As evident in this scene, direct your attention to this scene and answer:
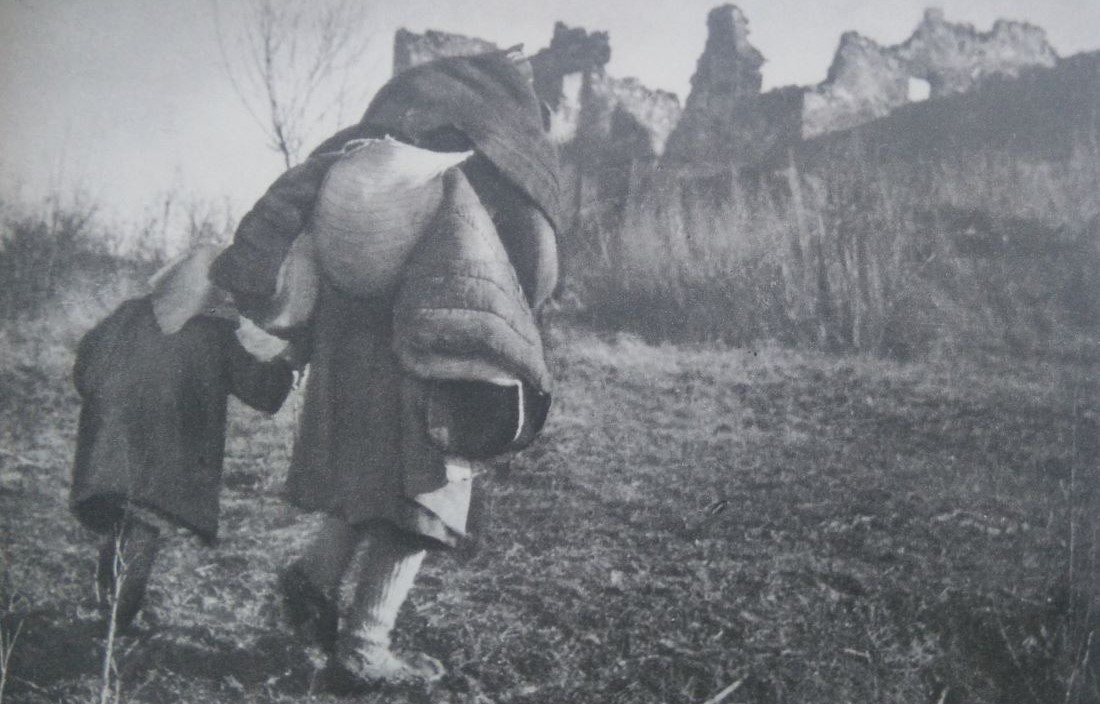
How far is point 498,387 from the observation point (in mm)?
1495

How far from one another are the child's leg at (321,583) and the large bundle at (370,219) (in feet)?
1.59

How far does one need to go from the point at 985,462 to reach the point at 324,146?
1.51 m

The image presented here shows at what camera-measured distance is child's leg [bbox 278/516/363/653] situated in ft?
5.21

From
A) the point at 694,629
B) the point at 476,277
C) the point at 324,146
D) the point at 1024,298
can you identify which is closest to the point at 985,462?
the point at 1024,298

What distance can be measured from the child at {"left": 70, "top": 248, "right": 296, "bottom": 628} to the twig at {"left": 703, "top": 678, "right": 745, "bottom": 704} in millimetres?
1047

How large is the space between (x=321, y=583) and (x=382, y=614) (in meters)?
0.14

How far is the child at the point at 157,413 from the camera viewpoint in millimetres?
1679

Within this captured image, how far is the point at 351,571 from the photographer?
172 cm

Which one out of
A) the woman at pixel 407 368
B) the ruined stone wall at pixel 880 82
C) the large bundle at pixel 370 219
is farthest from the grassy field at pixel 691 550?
the ruined stone wall at pixel 880 82

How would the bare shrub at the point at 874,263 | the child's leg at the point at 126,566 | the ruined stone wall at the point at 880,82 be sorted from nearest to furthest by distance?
the child's leg at the point at 126,566, the bare shrub at the point at 874,263, the ruined stone wall at the point at 880,82

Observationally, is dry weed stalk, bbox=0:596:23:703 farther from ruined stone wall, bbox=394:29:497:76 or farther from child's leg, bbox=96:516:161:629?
ruined stone wall, bbox=394:29:497:76

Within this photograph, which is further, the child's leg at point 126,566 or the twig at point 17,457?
the twig at point 17,457

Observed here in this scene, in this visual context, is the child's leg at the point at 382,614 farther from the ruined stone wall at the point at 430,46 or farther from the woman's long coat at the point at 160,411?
the ruined stone wall at the point at 430,46

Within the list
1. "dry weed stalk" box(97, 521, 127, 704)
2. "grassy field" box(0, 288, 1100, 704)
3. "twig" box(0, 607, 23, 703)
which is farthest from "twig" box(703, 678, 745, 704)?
"twig" box(0, 607, 23, 703)
